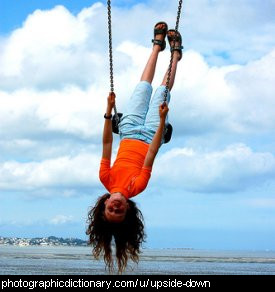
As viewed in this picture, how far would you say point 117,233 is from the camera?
8781 millimetres

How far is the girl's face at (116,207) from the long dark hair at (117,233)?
0.17 meters

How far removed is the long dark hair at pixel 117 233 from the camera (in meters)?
8.63

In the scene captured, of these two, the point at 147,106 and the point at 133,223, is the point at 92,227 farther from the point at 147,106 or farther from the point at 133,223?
the point at 147,106

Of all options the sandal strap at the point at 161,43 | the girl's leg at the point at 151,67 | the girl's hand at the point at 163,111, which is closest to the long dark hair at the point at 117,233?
the girl's hand at the point at 163,111

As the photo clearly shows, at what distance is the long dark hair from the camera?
8633mm

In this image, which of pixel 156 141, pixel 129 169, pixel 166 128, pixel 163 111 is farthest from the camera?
pixel 166 128

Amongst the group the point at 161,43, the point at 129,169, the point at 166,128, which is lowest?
the point at 129,169

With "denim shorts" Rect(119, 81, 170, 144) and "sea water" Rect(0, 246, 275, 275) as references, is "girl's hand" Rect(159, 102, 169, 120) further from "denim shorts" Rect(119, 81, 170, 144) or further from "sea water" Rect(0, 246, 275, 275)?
"sea water" Rect(0, 246, 275, 275)

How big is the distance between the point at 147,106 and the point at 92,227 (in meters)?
1.78

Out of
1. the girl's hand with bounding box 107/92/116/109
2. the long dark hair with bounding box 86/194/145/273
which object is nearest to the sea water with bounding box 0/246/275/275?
the long dark hair with bounding box 86/194/145/273

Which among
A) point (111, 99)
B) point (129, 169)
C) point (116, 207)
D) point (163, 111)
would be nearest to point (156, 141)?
point (163, 111)

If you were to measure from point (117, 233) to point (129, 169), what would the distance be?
932 millimetres

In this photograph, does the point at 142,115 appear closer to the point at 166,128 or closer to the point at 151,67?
the point at 166,128

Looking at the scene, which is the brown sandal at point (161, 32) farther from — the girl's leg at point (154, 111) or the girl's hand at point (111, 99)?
the girl's hand at point (111, 99)
